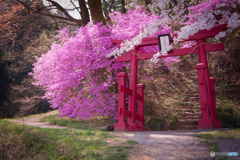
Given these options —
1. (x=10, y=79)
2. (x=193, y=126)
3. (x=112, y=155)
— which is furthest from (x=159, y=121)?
(x=10, y=79)

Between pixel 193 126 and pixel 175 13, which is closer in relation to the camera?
pixel 175 13

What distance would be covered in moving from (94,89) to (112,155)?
4242mm

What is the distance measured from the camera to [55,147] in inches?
130

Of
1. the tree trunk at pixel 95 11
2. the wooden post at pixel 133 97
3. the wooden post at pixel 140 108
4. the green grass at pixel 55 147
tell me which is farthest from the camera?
the tree trunk at pixel 95 11

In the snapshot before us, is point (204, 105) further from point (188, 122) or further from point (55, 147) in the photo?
point (55, 147)

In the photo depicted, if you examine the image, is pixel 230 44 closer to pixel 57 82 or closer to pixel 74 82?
pixel 74 82

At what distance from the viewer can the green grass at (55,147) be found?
2.82 m

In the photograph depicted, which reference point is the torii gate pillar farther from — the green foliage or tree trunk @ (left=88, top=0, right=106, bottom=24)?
tree trunk @ (left=88, top=0, right=106, bottom=24)

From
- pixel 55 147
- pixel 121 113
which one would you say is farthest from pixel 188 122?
pixel 55 147

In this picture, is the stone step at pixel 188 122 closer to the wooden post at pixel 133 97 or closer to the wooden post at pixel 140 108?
the wooden post at pixel 140 108

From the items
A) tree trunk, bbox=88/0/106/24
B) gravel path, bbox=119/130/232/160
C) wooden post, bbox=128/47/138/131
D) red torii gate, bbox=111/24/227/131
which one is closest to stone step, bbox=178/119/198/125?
red torii gate, bbox=111/24/227/131

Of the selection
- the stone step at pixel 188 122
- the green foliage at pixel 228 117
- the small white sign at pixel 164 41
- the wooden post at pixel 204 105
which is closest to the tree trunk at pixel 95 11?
the small white sign at pixel 164 41

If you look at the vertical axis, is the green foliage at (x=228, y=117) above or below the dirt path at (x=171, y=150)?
above

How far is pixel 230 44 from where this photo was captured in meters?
7.77
